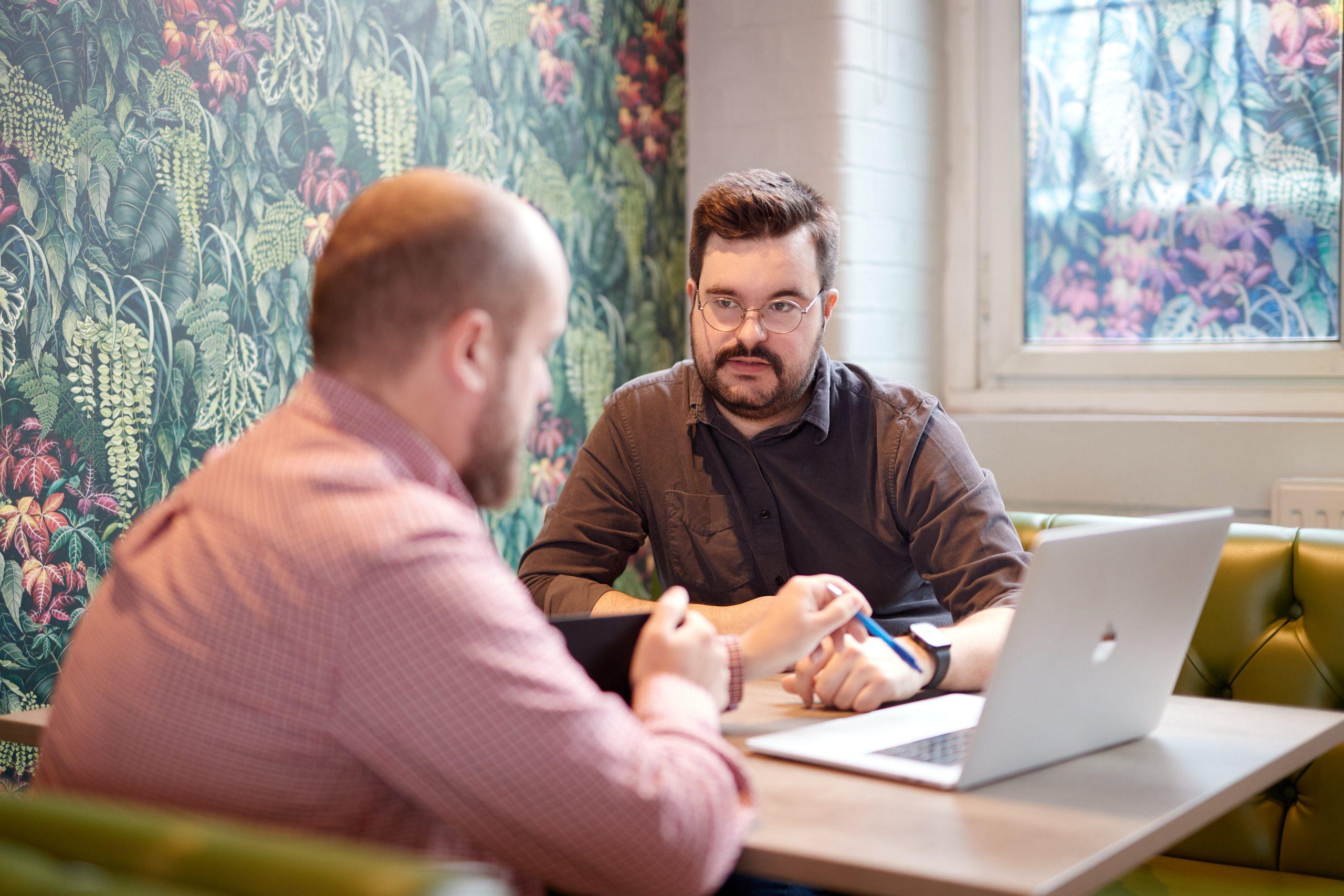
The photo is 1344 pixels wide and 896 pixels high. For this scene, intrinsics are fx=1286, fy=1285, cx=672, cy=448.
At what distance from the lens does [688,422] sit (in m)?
1.95

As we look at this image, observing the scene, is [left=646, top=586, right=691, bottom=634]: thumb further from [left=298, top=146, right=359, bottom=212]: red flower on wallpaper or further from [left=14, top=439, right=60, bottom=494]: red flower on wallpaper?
[left=298, top=146, right=359, bottom=212]: red flower on wallpaper

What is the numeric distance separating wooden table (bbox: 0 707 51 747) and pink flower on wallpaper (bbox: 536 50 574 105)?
174cm

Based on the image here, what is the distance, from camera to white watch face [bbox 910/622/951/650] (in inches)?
56.3

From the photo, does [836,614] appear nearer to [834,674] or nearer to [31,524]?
[834,674]

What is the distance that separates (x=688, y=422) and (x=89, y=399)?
0.87 meters

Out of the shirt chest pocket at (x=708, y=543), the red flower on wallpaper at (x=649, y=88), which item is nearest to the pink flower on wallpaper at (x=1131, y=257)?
the red flower on wallpaper at (x=649, y=88)

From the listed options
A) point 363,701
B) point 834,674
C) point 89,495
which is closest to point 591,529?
point 834,674

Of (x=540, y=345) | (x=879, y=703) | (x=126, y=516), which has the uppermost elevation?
(x=540, y=345)

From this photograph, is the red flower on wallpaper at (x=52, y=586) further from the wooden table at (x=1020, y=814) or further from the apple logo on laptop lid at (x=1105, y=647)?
the apple logo on laptop lid at (x=1105, y=647)

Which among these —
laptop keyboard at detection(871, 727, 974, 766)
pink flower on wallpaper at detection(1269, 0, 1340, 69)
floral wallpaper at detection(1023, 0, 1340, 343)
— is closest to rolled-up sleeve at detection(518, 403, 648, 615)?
laptop keyboard at detection(871, 727, 974, 766)

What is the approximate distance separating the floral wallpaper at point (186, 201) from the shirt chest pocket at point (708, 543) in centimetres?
48

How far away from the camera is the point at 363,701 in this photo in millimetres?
812

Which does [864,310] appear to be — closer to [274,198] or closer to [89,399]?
[274,198]

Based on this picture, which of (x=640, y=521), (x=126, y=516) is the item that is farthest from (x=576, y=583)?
(x=126, y=516)
